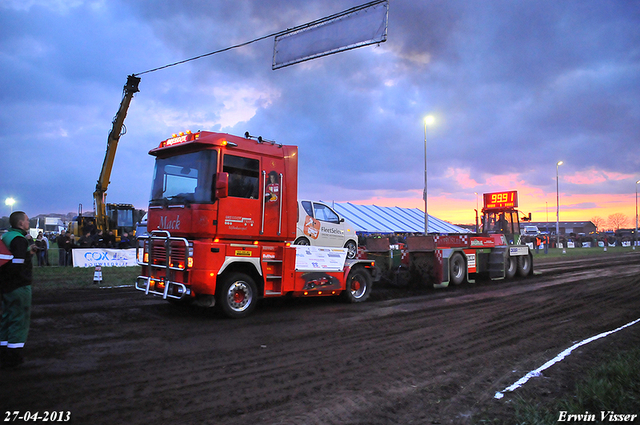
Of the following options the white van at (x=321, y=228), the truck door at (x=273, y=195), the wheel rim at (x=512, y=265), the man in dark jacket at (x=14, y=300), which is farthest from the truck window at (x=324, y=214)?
the man in dark jacket at (x=14, y=300)

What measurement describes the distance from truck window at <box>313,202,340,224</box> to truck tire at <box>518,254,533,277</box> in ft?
26.2

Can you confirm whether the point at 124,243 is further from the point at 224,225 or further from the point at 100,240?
the point at 224,225

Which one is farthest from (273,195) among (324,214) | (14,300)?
(324,214)

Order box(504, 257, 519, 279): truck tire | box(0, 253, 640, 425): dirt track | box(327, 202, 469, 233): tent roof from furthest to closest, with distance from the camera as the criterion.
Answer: box(327, 202, 469, 233): tent roof → box(504, 257, 519, 279): truck tire → box(0, 253, 640, 425): dirt track

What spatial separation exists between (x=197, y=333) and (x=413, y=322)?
3.97 meters

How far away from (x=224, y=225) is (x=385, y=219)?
92.7ft

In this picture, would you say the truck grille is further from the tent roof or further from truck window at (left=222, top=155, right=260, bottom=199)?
the tent roof

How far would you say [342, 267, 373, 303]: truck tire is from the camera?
1005 centimetres

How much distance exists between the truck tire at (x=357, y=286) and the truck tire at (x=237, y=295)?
276cm

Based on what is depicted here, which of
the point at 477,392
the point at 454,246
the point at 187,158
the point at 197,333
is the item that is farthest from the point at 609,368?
the point at 454,246

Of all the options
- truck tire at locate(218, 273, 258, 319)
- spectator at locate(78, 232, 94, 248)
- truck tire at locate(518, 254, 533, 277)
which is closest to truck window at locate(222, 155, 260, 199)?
truck tire at locate(218, 273, 258, 319)

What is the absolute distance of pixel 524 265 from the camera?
16.8 meters

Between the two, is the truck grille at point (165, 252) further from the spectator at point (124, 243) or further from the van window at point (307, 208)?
the spectator at point (124, 243)

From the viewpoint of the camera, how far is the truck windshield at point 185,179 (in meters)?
7.46
